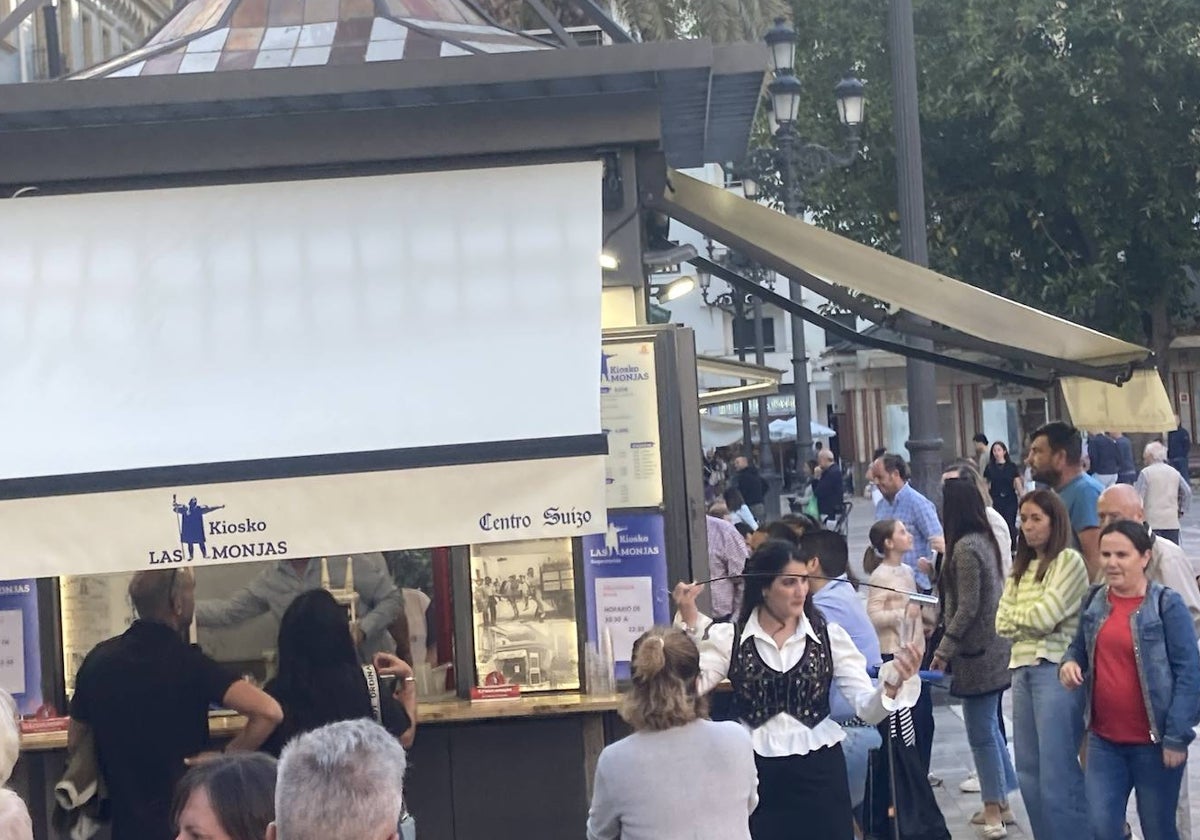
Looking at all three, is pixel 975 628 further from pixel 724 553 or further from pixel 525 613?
pixel 724 553

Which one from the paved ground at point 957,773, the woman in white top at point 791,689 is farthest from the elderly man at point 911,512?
the woman in white top at point 791,689

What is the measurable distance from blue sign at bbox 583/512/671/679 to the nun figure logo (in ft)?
7.39

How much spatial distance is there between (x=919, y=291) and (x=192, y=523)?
3.84m

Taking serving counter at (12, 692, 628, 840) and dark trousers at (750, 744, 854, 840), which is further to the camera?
serving counter at (12, 692, 628, 840)

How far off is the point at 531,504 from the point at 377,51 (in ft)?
10.1

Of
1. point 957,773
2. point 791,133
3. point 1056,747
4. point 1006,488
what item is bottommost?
point 957,773

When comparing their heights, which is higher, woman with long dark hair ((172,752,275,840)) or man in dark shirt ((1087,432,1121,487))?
man in dark shirt ((1087,432,1121,487))

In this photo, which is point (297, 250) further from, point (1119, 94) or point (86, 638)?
point (1119, 94)

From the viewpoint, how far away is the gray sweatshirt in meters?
4.83

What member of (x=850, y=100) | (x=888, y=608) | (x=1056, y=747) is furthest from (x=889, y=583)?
(x=850, y=100)

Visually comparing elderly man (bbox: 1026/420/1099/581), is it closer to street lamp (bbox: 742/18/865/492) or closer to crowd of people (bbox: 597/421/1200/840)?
crowd of people (bbox: 597/421/1200/840)

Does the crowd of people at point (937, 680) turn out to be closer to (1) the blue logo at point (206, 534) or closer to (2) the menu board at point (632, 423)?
(2) the menu board at point (632, 423)

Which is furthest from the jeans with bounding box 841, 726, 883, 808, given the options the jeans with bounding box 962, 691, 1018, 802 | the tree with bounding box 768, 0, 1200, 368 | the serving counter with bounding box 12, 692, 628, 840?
the tree with bounding box 768, 0, 1200, 368

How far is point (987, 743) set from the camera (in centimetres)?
880
